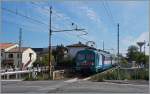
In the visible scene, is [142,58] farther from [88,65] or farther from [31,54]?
[88,65]

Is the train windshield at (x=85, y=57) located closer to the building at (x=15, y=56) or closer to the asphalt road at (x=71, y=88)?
the asphalt road at (x=71, y=88)

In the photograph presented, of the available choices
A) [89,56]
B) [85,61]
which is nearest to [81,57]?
[85,61]

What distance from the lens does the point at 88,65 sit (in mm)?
40219

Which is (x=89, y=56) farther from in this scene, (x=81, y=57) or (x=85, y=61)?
(x=81, y=57)

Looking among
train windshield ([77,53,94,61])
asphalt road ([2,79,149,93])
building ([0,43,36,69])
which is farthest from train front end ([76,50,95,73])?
building ([0,43,36,69])

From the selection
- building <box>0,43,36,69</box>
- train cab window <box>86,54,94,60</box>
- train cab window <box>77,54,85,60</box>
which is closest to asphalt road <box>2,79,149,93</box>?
train cab window <box>86,54,94,60</box>

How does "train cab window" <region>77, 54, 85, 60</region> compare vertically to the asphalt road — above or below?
above

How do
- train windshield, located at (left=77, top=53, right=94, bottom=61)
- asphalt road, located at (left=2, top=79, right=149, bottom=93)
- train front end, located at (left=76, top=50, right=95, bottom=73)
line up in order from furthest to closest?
train windshield, located at (left=77, top=53, right=94, bottom=61) → train front end, located at (left=76, top=50, right=95, bottom=73) → asphalt road, located at (left=2, top=79, right=149, bottom=93)

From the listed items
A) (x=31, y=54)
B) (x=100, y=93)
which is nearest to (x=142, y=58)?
(x=31, y=54)

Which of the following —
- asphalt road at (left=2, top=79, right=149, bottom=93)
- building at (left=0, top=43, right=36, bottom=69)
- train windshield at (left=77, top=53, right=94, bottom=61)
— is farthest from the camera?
building at (left=0, top=43, right=36, bottom=69)

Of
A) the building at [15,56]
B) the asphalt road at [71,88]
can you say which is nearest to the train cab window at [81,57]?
the asphalt road at [71,88]

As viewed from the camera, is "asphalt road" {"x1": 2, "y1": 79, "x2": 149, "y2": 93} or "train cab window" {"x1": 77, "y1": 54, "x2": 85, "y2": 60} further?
"train cab window" {"x1": 77, "y1": 54, "x2": 85, "y2": 60}

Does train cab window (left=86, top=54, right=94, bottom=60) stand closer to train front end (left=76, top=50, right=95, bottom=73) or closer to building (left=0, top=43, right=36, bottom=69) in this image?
train front end (left=76, top=50, right=95, bottom=73)

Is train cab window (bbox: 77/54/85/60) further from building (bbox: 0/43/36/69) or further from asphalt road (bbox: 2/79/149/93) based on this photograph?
building (bbox: 0/43/36/69)
